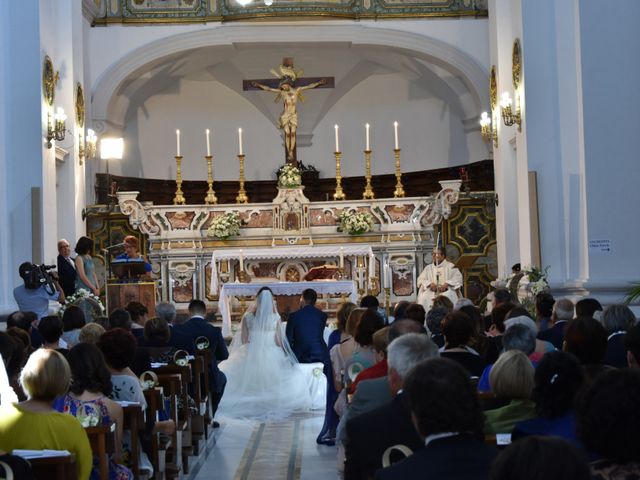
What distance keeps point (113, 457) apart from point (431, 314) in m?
3.43

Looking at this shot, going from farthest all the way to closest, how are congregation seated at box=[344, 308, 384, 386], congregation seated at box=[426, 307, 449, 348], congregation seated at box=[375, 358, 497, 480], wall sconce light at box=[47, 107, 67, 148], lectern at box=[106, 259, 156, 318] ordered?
wall sconce light at box=[47, 107, 67, 148]
lectern at box=[106, 259, 156, 318]
congregation seated at box=[426, 307, 449, 348]
congregation seated at box=[344, 308, 384, 386]
congregation seated at box=[375, 358, 497, 480]

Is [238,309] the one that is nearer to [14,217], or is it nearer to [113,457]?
[14,217]

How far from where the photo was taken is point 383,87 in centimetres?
2466

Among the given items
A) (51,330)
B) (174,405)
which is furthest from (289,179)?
(51,330)

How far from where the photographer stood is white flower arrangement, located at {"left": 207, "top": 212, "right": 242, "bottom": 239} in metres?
19.4

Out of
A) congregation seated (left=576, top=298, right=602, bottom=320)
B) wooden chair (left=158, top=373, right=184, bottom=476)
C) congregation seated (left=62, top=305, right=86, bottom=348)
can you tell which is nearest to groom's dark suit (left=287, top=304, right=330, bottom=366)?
congregation seated (left=62, top=305, right=86, bottom=348)

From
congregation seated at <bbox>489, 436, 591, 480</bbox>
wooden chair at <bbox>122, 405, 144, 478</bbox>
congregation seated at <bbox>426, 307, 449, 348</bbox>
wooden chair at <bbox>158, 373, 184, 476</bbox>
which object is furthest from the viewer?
congregation seated at <bbox>426, 307, 449, 348</bbox>

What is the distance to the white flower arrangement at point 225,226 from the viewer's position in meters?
19.4

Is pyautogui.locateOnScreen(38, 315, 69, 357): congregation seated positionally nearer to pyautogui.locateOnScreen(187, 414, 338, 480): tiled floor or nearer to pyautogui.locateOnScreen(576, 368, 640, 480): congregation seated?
pyautogui.locateOnScreen(187, 414, 338, 480): tiled floor

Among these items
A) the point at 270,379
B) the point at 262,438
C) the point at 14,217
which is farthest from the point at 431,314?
the point at 14,217

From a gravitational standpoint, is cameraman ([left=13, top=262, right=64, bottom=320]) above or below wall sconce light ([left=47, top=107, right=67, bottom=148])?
Answer: below

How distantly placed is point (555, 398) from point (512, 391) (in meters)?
0.54

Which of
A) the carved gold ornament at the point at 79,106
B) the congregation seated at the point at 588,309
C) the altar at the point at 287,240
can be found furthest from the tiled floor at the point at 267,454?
the carved gold ornament at the point at 79,106

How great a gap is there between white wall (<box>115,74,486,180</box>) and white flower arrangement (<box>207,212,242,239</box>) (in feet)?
16.4
